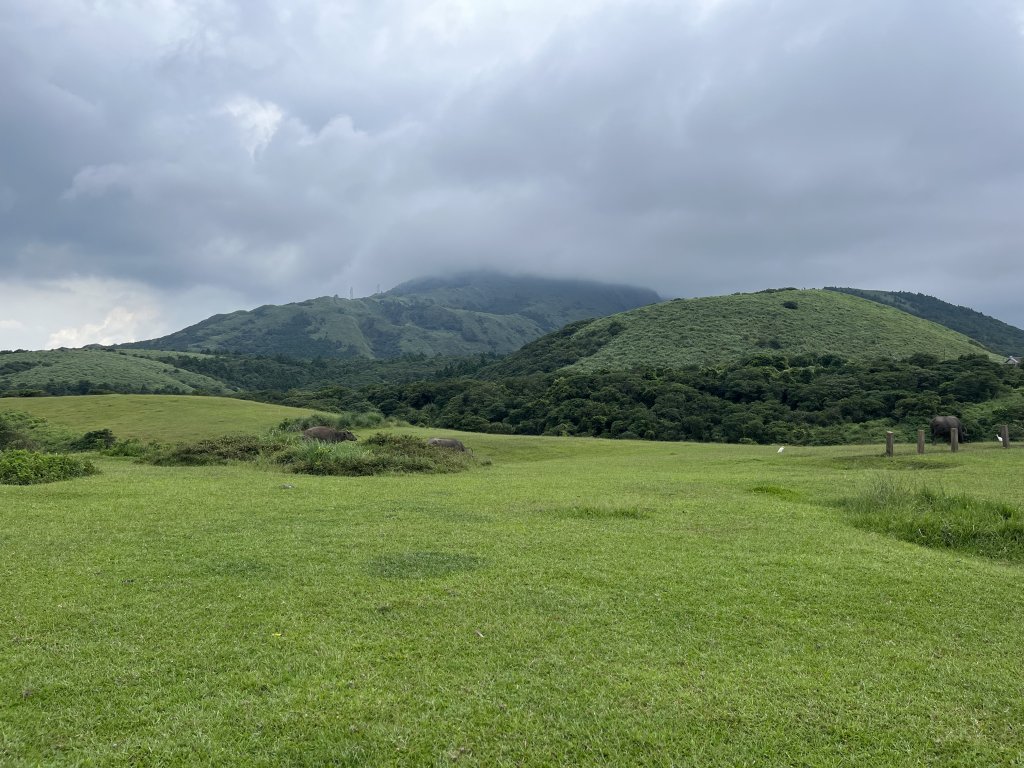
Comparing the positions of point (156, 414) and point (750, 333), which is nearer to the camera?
point (156, 414)

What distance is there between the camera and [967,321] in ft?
496

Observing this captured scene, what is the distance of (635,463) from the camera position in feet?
75.7

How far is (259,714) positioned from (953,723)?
4.89 meters

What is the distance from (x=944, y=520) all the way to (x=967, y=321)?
17233cm

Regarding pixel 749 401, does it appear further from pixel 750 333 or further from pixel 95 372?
pixel 95 372

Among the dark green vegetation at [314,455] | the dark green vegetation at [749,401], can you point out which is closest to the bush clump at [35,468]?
the dark green vegetation at [314,455]

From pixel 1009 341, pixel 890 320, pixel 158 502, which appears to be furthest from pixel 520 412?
pixel 1009 341

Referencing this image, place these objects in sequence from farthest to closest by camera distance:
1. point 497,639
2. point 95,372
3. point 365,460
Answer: point 95,372 → point 365,460 → point 497,639

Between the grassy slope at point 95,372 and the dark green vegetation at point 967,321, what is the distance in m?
128

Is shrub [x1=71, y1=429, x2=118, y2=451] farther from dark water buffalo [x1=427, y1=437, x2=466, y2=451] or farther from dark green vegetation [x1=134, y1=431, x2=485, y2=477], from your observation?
dark water buffalo [x1=427, y1=437, x2=466, y2=451]

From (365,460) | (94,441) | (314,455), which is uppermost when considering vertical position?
(94,441)

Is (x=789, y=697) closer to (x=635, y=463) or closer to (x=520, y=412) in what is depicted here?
(x=635, y=463)

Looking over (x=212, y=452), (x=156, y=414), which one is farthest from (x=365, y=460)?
(x=156, y=414)

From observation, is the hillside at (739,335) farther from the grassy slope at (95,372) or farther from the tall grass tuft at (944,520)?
the tall grass tuft at (944,520)
